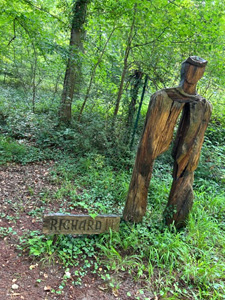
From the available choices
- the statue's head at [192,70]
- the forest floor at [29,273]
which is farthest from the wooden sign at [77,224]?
the statue's head at [192,70]

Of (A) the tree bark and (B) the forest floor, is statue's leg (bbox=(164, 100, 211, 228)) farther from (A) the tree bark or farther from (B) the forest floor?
(A) the tree bark

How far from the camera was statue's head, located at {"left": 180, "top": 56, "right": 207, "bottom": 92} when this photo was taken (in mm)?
2402

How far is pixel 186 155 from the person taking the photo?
2.71 metres

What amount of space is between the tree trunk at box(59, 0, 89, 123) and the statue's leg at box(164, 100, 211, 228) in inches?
147

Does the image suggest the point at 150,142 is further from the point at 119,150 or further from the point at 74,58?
the point at 74,58

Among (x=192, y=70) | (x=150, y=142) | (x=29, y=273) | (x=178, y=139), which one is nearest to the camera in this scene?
(x=29, y=273)

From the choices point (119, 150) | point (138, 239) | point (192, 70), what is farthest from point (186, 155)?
point (119, 150)

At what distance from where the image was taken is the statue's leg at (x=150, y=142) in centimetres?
246

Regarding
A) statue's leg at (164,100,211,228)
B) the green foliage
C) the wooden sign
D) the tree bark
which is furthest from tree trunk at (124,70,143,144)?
the wooden sign

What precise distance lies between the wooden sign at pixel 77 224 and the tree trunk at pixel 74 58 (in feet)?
13.7

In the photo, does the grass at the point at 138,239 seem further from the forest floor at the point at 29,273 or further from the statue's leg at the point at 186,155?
the statue's leg at the point at 186,155

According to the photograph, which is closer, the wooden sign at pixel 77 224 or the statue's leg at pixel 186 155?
the wooden sign at pixel 77 224

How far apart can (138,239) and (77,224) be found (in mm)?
833

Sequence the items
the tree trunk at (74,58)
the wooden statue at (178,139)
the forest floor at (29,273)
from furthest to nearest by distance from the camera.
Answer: the tree trunk at (74,58) → the wooden statue at (178,139) → the forest floor at (29,273)
